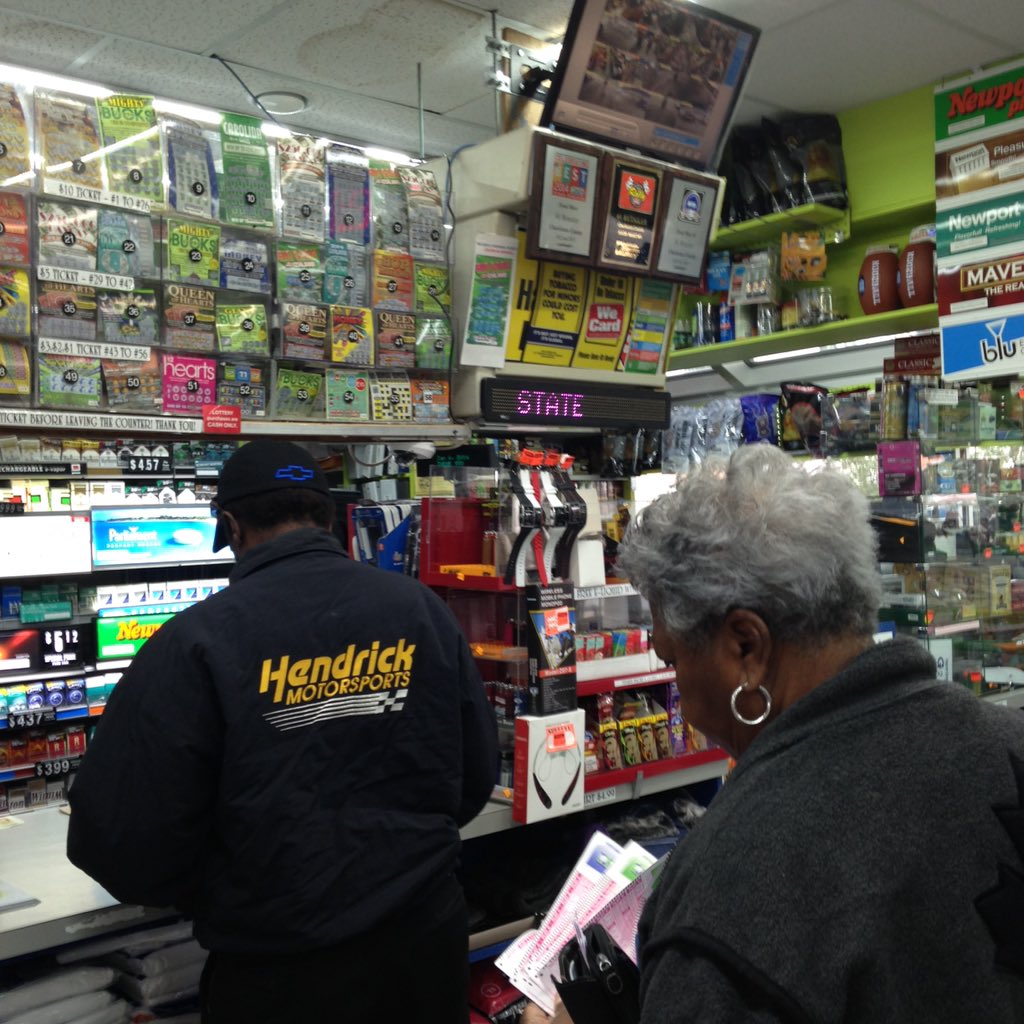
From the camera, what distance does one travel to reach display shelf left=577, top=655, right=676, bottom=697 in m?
2.88

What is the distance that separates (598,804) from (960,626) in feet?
6.96

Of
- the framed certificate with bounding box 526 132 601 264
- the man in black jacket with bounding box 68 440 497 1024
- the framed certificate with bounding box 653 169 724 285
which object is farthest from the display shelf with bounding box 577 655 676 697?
the framed certificate with bounding box 653 169 724 285

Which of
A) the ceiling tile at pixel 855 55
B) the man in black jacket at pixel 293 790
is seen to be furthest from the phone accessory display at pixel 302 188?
the ceiling tile at pixel 855 55

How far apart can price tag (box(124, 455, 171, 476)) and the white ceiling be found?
2.00 meters

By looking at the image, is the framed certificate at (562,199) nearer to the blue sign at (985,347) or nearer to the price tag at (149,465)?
the blue sign at (985,347)

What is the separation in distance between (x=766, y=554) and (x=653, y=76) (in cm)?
298

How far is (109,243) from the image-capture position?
2.59 m

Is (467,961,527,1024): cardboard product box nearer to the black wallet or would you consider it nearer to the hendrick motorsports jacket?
the hendrick motorsports jacket

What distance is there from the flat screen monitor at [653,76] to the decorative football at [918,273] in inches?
82.7

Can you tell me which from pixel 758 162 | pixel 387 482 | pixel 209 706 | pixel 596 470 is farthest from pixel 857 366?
pixel 209 706

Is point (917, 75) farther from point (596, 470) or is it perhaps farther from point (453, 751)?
point (453, 751)

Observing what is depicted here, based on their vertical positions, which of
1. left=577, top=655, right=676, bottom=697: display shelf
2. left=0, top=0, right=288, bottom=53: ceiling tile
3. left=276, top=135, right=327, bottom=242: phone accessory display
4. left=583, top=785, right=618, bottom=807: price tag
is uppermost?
left=0, top=0, right=288, bottom=53: ceiling tile

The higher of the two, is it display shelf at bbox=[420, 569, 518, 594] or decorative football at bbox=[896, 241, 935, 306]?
decorative football at bbox=[896, 241, 935, 306]

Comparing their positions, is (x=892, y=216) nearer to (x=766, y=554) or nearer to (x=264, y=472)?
(x=264, y=472)
